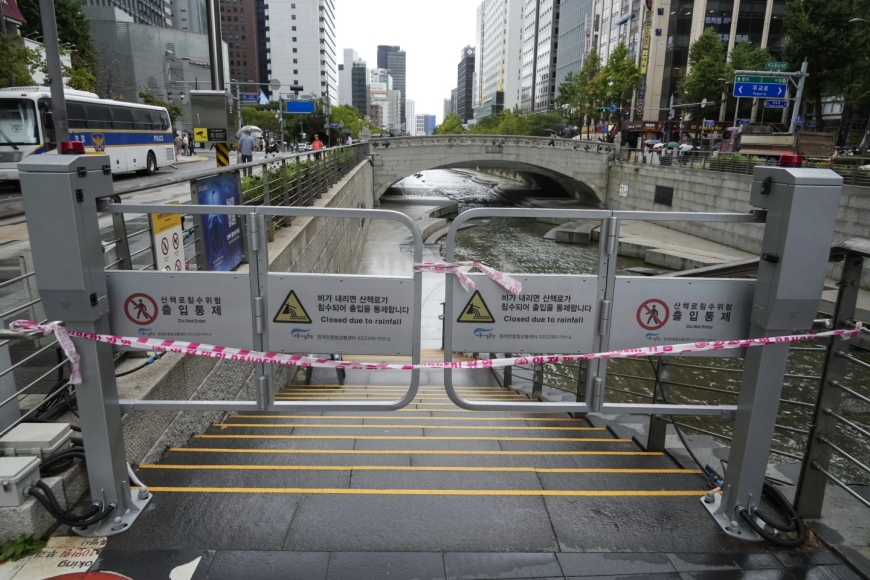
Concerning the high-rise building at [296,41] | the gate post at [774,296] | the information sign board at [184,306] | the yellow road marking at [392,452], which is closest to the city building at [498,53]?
the high-rise building at [296,41]

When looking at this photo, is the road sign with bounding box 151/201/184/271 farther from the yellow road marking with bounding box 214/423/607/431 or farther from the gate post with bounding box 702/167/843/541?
the gate post with bounding box 702/167/843/541

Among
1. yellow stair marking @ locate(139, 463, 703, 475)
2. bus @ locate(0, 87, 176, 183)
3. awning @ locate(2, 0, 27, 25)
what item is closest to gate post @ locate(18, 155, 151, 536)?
yellow stair marking @ locate(139, 463, 703, 475)

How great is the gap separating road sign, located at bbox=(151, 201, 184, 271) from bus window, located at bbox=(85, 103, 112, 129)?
65.8 ft

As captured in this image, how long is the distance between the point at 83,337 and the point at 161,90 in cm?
8327

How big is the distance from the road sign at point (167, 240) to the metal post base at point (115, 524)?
2.04 m

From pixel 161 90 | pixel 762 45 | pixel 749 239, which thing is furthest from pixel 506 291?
pixel 161 90

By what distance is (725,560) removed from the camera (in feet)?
9.32

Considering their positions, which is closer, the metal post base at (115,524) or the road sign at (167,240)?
Answer: the metal post base at (115,524)

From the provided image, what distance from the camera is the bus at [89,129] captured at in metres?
18.2

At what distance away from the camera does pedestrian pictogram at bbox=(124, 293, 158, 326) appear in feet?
9.72

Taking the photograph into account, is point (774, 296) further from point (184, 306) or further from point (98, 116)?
point (98, 116)

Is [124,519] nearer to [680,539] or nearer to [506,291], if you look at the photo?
[506,291]

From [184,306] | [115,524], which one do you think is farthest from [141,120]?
[115,524]

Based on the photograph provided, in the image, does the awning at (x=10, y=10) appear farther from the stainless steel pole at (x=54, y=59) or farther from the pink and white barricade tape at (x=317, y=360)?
the pink and white barricade tape at (x=317, y=360)
